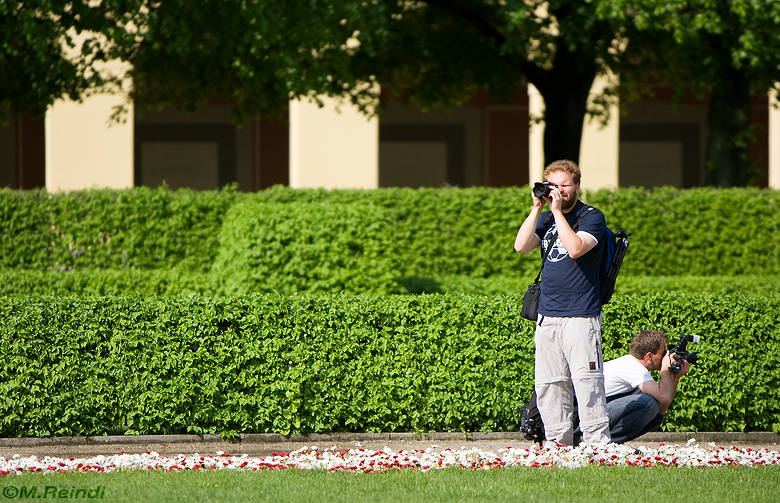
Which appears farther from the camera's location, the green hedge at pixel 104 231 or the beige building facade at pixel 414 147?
the beige building facade at pixel 414 147

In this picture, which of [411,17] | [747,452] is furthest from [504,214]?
[747,452]

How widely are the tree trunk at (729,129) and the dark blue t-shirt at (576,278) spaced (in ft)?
31.9

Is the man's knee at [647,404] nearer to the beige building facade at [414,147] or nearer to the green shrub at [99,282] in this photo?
the green shrub at [99,282]

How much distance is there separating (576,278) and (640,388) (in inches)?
45.1

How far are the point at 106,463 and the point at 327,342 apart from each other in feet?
6.52

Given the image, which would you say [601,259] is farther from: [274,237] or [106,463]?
[274,237]

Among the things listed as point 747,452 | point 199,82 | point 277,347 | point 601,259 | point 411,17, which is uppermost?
point 411,17

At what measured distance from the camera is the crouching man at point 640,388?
6.63 meters

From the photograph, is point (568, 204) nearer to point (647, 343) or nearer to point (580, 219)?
point (580, 219)

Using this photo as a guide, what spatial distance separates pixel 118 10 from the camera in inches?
505

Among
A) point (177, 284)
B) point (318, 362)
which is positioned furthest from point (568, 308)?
point (177, 284)

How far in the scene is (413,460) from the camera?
6430 mm

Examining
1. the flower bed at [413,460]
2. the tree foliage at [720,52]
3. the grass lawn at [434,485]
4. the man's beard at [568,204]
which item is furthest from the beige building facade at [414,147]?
the grass lawn at [434,485]

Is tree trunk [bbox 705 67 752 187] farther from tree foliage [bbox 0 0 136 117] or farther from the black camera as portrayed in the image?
the black camera
